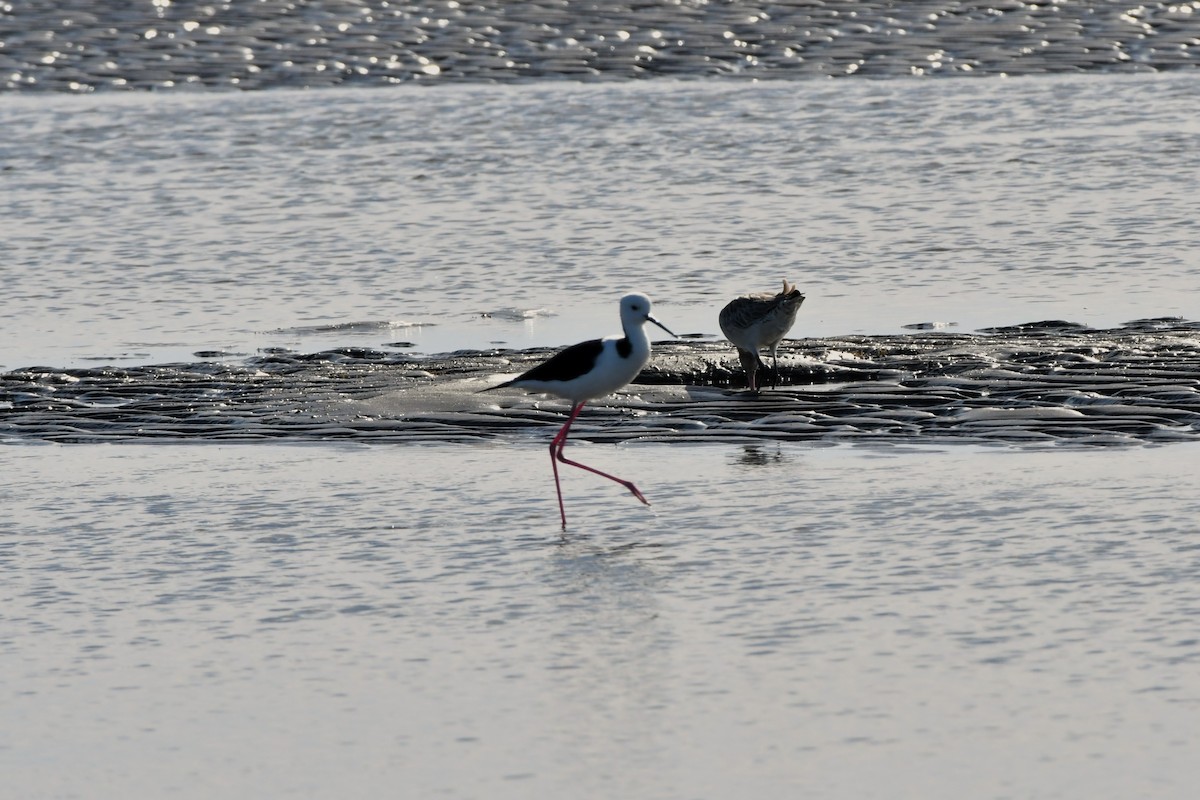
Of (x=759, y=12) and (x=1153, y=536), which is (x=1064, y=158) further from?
(x=1153, y=536)

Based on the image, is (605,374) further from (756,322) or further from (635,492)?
(756,322)

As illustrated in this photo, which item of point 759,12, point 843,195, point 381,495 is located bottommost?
point 381,495

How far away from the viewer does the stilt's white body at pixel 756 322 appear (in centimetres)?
1177

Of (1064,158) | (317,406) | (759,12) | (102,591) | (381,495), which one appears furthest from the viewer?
(759,12)

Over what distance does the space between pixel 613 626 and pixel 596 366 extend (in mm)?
2833

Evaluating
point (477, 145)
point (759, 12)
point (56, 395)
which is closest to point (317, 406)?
point (56, 395)

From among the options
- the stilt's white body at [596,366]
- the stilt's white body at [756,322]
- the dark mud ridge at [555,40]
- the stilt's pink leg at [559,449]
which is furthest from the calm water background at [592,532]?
the dark mud ridge at [555,40]

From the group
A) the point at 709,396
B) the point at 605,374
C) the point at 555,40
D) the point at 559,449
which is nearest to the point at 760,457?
the point at 605,374

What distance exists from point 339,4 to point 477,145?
8146 mm

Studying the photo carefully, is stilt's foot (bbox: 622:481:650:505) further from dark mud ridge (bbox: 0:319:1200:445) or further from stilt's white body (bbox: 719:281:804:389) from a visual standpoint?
stilt's white body (bbox: 719:281:804:389)

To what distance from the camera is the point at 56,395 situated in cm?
1207

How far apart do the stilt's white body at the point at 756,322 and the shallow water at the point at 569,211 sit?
1398mm

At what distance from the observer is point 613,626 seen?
7.44 metres

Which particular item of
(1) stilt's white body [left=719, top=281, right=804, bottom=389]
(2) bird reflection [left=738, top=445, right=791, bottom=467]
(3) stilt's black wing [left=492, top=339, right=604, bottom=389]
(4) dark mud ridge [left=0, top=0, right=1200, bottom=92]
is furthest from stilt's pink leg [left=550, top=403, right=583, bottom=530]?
(4) dark mud ridge [left=0, top=0, right=1200, bottom=92]
